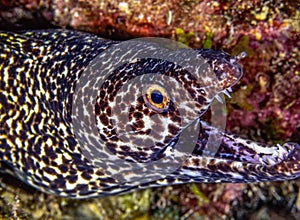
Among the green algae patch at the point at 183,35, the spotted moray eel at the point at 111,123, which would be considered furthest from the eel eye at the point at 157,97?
the green algae patch at the point at 183,35

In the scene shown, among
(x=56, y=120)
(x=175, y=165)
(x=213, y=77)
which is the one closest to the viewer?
(x=213, y=77)

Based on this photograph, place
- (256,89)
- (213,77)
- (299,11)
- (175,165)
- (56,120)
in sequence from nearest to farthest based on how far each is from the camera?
(213,77) → (175,165) → (56,120) → (299,11) → (256,89)

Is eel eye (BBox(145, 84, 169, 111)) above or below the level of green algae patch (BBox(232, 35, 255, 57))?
below

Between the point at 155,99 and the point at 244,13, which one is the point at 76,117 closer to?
the point at 155,99

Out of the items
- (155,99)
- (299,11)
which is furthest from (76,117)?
(299,11)

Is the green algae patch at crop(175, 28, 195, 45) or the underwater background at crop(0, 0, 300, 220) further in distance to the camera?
the green algae patch at crop(175, 28, 195, 45)

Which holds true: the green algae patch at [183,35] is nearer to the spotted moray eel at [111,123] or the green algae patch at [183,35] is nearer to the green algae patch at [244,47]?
the green algae patch at [244,47]

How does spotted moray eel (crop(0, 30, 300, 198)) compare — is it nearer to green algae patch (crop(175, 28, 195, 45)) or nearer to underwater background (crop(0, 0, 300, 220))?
underwater background (crop(0, 0, 300, 220))

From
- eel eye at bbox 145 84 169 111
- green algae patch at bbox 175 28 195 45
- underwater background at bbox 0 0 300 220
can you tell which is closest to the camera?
eel eye at bbox 145 84 169 111

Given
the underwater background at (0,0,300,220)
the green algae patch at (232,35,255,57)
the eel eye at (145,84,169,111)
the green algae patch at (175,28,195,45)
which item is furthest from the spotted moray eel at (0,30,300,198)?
the green algae patch at (232,35,255,57)
